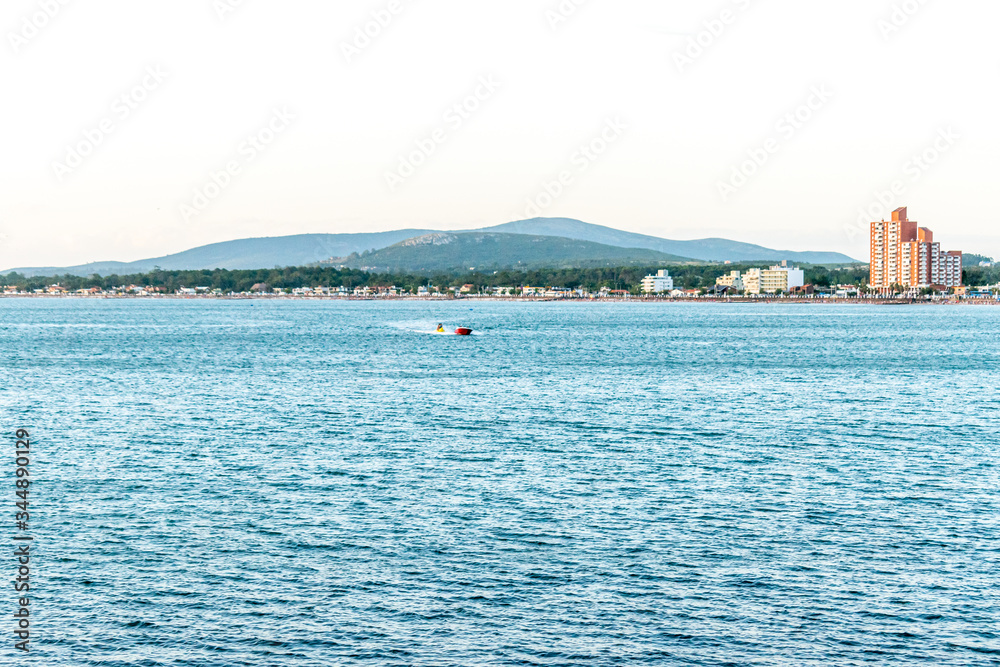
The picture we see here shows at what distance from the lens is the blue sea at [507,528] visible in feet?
64.5

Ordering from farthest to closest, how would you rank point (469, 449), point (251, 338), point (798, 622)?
point (251, 338) < point (469, 449) < point (798, 622)

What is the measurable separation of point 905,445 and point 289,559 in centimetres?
2608

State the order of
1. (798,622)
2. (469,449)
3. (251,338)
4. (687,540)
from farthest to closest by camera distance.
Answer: (251,338) < (469,449) < (687,540) < (798,622)

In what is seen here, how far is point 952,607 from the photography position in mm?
21141

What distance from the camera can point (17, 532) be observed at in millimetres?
26422

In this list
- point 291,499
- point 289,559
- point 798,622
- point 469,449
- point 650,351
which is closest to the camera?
point 798,622

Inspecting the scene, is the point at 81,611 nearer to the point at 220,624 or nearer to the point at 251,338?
the point at 220,624

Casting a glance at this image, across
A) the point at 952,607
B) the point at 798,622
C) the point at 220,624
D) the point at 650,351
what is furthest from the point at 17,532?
the point at 650,351

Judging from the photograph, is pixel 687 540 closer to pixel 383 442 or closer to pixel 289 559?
pixel 289 559

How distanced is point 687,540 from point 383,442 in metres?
17.8

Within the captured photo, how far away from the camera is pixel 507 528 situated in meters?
27.0

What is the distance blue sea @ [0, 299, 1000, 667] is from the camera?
19.7 m

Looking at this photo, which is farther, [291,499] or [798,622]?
[291,499]

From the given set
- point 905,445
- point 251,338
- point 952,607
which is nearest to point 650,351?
point 251,338
